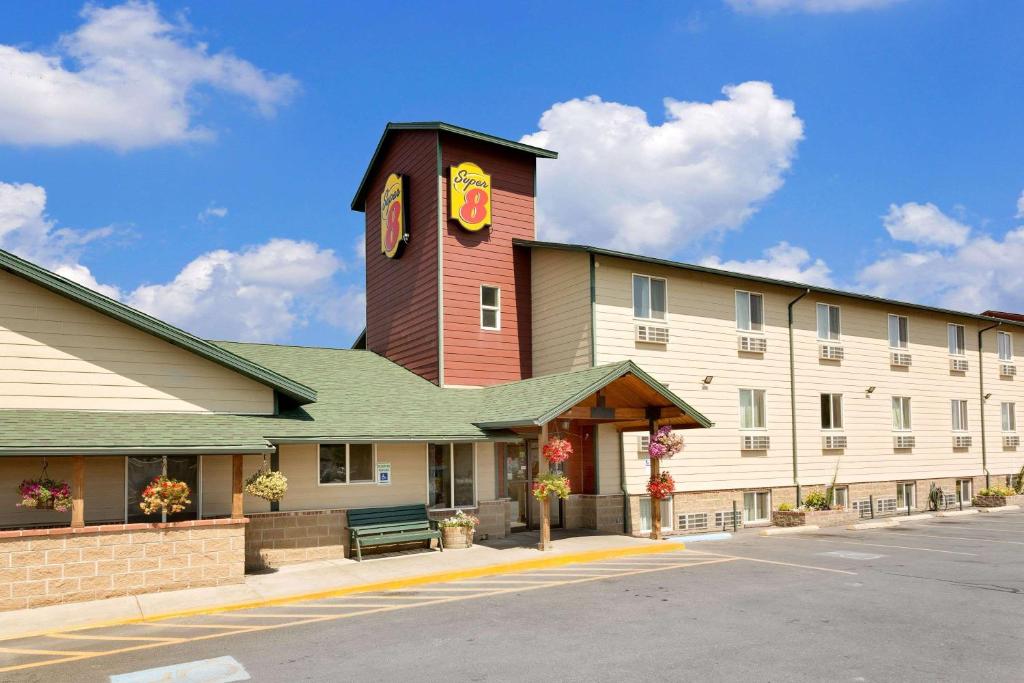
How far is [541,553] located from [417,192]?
1224 centimetres

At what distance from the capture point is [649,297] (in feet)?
75.4

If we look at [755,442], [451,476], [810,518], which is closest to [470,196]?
[451,476]

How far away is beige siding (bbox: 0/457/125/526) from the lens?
48.4 ft

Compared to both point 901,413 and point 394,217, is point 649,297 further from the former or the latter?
point 901,413

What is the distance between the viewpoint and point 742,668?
30.9 ft

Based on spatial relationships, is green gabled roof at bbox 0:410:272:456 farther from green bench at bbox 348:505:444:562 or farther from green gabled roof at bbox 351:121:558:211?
green gabled roof at bbox 351:121:558:211

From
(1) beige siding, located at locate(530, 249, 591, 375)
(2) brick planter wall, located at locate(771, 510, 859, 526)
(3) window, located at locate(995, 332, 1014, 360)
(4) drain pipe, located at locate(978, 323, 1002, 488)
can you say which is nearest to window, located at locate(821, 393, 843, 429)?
(2) brick planter wall, located at locate(771, 510, 859, 526)

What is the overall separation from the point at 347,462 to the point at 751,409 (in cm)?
1310

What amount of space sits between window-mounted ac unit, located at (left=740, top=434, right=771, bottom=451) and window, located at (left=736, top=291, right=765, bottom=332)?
3.35 metres

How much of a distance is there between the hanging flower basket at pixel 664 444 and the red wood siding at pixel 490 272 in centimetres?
552

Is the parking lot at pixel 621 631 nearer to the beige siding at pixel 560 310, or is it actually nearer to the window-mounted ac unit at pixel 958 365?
the beige siding at pixel 560 310

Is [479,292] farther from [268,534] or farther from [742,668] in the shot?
[742,668]

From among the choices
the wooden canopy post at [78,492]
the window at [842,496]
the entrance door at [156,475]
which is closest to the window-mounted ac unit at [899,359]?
the window at [842,496]

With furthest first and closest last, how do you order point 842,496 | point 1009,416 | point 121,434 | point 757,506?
point 1009,416, point 842,496, point 757,506, point 121,434
